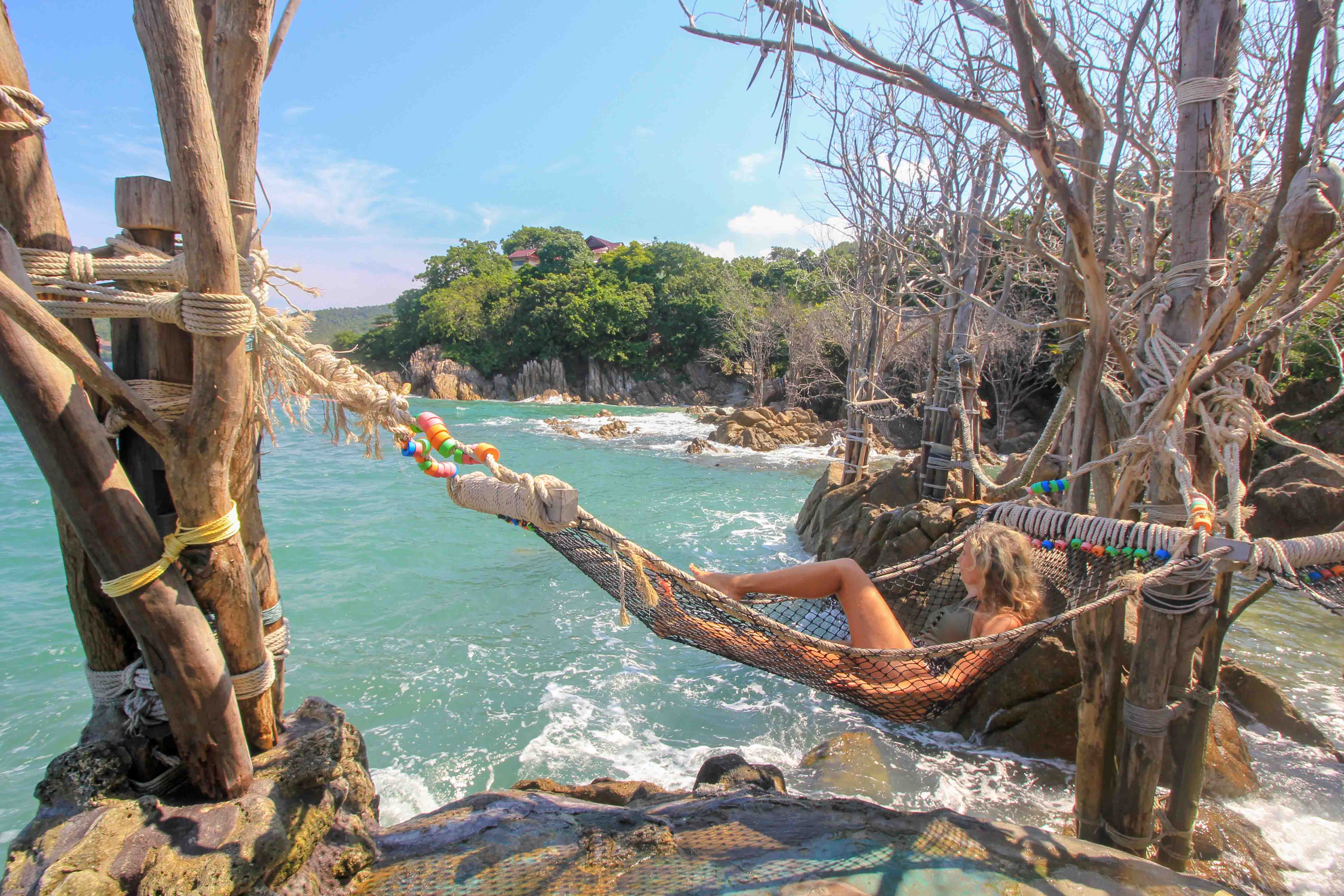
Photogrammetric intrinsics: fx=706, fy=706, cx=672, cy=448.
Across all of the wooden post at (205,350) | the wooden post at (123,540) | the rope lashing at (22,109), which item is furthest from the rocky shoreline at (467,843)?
the rope lashing at (22,109)

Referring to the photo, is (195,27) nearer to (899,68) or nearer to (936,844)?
(899,68)

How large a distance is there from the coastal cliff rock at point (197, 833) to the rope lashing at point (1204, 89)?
2778mm

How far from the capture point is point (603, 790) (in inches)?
95.0

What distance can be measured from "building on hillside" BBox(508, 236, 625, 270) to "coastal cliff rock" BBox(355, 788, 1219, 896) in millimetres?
33502

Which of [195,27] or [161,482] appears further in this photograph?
[161,482]

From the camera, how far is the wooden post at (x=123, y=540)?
1.19 m

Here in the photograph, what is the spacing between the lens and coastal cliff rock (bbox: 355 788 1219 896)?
5.45 feet

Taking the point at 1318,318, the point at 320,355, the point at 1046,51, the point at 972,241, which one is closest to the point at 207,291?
the point at 320,355

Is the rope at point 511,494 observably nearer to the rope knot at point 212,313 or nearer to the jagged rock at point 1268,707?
the rope knot at point 212,313

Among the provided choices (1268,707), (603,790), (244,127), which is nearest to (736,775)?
(603,790)

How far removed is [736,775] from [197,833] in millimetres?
1679

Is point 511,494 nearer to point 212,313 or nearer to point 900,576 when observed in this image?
point 212,313

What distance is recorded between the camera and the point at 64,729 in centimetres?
373

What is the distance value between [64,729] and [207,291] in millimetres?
3821
